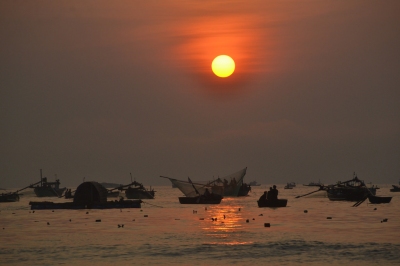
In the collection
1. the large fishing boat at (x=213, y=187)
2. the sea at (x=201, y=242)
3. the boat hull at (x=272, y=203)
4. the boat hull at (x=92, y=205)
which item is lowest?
the sea at (x=201, y=242)

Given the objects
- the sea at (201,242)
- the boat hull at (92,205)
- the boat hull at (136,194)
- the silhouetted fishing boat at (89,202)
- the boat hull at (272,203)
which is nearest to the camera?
the sea at (201,242)

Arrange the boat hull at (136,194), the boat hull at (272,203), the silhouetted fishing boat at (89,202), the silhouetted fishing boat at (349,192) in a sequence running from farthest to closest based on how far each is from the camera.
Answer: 1. the boat hull at (136,194)
2. the silhouetted fishing boat at (349,192)
3. the boat hull at (272,203)
4. the silhouetted fishing boat at (89,202)

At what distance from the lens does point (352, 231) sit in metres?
65.4

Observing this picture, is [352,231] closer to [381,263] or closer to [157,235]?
Answer: [157,235]

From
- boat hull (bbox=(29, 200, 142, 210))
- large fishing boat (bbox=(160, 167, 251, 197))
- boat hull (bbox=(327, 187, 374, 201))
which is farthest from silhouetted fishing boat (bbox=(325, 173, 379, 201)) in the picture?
boat hull (bbox=(29, 200, 142, 210))

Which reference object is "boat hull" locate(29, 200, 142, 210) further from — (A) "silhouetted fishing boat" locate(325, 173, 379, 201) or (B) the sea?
(A) "silhouetted fishing boat" locate(325, 173, 379, 201)

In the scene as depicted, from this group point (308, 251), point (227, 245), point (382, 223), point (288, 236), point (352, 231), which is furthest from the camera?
point (382, 223)

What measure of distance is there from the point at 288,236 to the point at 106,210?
53.0 meters

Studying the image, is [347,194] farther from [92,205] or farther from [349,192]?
[92,205]

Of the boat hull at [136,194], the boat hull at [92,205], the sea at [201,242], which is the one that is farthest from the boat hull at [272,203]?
the boat hull at [136,194]

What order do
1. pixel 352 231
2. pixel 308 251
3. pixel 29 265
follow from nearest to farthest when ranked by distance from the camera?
pixel 29 265
pixel 308 251
pixel 352 231

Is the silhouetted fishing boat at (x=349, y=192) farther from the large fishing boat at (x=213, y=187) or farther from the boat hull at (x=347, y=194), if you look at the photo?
the large fishing boat at (x=213, y=187)

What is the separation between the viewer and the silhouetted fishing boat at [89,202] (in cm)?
10426

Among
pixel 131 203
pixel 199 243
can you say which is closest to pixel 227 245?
pixel 199 243
